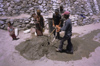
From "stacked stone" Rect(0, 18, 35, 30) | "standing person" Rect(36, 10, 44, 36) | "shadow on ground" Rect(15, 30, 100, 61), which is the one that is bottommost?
"shadow on ground" Rect(15, 30, 100, 61)

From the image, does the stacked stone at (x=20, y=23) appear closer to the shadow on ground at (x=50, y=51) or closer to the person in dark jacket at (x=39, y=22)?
the person in dark jacket at (x=39, y=22)

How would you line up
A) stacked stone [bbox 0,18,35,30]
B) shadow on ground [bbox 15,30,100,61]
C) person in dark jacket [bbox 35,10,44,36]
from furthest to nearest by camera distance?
stacked stone [bbox 0,18,35,30], person in dark jacket [bbox 35,10,44,36], shadow on ground [bbox 15,30,100,61]

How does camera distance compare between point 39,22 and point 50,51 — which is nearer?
point 50,51

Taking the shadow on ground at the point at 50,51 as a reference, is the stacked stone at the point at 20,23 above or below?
above

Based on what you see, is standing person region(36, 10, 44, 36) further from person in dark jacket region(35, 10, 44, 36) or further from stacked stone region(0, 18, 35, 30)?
stacked stone region(0, 18, 35, 30)

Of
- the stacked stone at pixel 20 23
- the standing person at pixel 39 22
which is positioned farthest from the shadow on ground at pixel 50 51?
the stacked stone at pixel 20 23

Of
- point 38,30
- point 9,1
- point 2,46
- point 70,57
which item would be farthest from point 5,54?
point 9,1

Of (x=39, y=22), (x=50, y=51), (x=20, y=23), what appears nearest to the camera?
(x=50, y=51)

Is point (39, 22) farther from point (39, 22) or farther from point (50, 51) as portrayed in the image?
point (50, 51)

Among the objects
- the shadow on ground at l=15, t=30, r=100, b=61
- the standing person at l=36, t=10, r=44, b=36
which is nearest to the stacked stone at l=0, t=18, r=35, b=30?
the standing person at l=36, t=10, r=44, b=36

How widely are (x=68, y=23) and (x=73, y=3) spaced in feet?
16.8

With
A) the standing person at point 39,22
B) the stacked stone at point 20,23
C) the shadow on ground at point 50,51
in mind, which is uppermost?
the standing person at point 39,22

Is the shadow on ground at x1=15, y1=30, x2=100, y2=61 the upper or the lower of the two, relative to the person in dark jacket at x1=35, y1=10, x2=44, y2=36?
lower

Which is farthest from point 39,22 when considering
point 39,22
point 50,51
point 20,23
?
point 20,23
